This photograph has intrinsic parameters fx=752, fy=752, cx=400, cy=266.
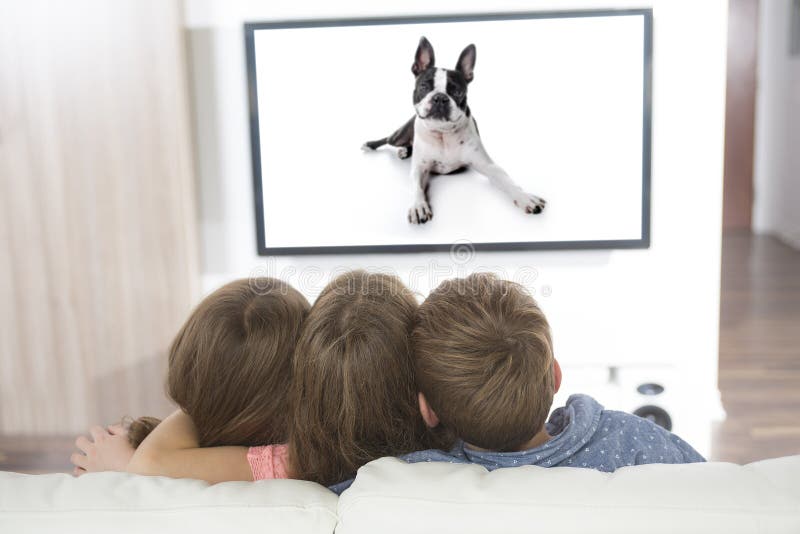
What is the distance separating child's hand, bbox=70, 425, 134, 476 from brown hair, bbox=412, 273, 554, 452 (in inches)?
22.8

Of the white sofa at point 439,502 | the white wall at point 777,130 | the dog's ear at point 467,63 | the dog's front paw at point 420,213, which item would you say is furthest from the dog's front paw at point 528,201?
the white wall at point 777,130

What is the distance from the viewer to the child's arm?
1.11m

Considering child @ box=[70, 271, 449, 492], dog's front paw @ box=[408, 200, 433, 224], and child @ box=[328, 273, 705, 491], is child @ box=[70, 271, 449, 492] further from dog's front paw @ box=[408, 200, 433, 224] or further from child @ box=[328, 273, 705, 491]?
dog's front paw @ box=[408, 200, 433, 224]

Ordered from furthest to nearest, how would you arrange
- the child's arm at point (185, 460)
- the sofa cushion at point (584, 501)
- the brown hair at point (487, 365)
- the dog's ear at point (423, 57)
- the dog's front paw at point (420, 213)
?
1. the dog's front paw at point (420, 213)
2. the dog's ear at point (423, 57)
3. the child's arm at point (185, 460)
4. the brown hair at point (487, 365)
5. the sofa cushion at point (584, 501)

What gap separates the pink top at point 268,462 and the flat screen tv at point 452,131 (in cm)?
158

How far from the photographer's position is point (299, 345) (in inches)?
42.3

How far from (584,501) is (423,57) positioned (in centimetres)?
204

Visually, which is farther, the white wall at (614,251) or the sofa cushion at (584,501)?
the white wall at (614,251)

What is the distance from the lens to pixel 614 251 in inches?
106

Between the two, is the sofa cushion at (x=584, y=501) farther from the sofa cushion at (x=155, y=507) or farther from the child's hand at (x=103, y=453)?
the child's hand at (x=103, y=453)

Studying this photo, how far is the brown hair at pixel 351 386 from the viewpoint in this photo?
1.04 meters

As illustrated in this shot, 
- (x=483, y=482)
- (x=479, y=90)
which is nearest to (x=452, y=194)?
(x=479, y=90)

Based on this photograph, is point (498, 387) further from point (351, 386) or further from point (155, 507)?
point (155, 507)

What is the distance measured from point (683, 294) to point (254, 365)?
200 cm
